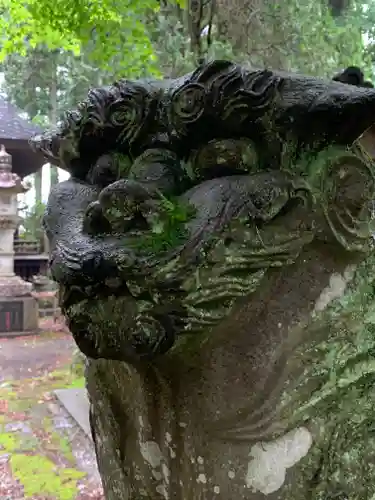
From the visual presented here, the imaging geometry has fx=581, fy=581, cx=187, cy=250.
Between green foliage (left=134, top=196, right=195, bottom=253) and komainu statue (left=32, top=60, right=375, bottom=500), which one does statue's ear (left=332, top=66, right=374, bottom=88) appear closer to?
komainu statue (left=32, top=60, right=375, bottom=500)

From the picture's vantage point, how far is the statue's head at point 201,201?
84cm

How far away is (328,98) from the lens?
0.87 meters

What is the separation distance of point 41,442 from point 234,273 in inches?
146

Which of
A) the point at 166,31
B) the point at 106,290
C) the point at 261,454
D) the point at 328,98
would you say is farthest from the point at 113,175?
the point at 166,31

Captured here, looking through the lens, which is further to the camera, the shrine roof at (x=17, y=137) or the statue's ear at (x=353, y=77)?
the shrine roof at (x=17, y=137)

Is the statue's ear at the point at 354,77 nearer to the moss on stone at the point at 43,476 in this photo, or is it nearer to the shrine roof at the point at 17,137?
the moss on stone at the point at 43,476

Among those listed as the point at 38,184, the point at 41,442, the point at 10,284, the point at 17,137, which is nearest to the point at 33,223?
the point at 17,137

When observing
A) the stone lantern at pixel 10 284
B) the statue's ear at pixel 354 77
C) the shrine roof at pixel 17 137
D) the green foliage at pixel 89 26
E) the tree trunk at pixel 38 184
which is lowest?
the tree trunk at pixel 38 184

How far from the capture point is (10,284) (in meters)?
9.16

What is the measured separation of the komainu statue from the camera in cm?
85

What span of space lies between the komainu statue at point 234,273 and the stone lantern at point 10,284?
855cm

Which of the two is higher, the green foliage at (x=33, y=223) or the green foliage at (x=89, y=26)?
the green foliage at (x=89, y=26)

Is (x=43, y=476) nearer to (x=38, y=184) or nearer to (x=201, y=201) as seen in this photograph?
(x=201, y=201)

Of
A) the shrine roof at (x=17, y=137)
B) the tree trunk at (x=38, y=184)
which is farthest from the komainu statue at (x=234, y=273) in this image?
the tree trunk at (x=38, y=184)
